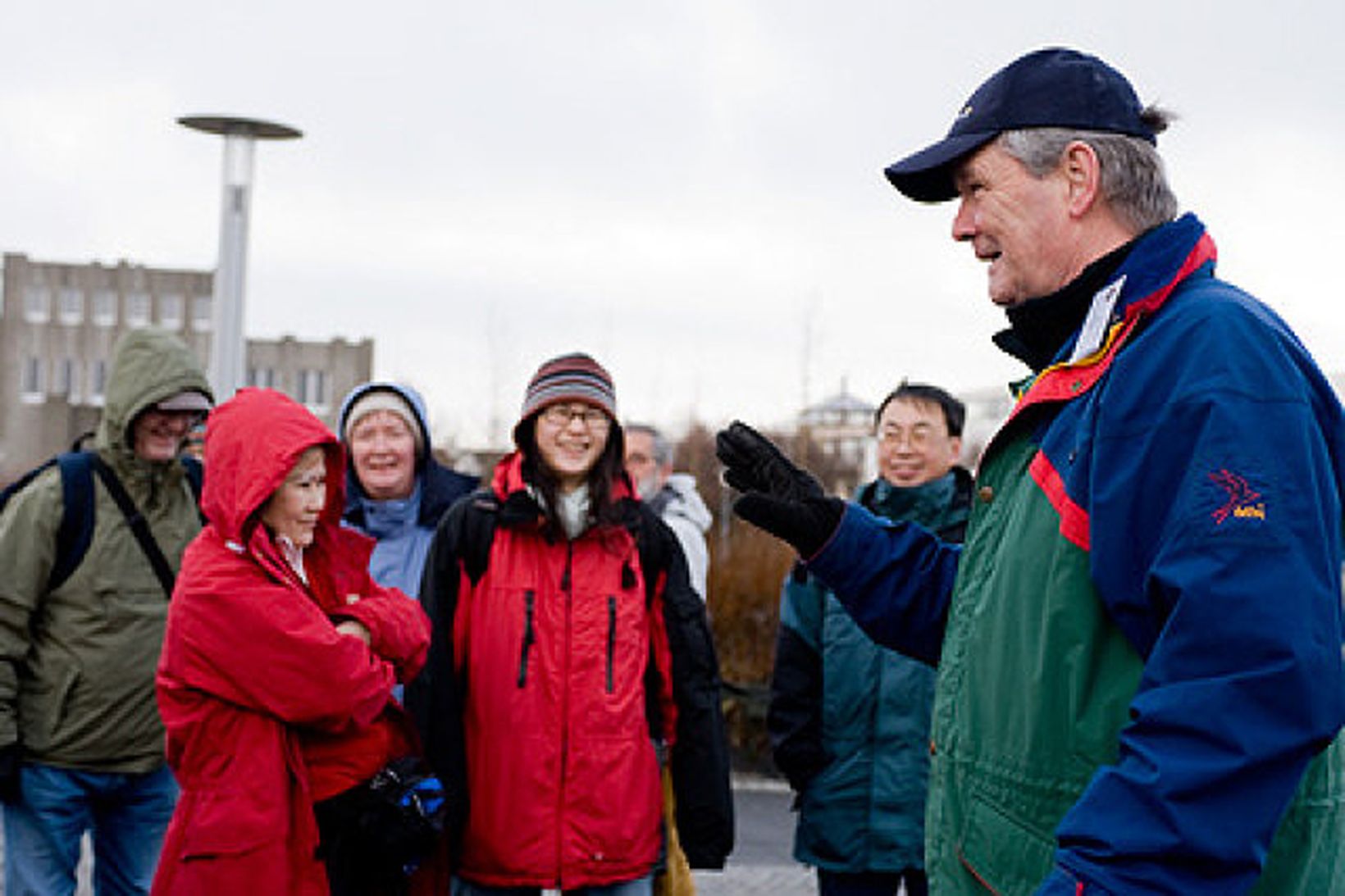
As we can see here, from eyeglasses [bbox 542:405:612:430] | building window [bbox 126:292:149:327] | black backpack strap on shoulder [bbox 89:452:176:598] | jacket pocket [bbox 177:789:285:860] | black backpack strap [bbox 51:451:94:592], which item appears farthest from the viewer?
building window [bbox 126:292:149:327]

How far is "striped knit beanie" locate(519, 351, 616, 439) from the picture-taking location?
5.30 metres

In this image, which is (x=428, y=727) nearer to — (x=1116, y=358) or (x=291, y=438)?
(x=291, y=438)

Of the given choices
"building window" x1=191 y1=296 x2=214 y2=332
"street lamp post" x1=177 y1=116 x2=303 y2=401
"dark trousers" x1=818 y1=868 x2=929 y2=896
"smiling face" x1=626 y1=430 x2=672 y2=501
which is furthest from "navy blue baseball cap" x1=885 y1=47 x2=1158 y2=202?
"building window" x1=191 y1=296 x2=214 y2=332

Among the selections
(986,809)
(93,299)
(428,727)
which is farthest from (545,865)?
(93,299)

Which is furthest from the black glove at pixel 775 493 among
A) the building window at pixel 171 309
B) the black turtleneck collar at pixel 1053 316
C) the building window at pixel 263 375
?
the building window at pixel 171 309

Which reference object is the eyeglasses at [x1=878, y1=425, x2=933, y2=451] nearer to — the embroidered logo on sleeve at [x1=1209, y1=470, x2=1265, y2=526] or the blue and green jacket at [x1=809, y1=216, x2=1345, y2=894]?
the blue and green jacket at [x1=809, y1=216, x2=1345, y2=894]

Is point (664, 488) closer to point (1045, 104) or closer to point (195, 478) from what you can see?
point (195, 478)

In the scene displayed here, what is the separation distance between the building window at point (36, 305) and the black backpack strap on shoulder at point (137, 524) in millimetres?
66659

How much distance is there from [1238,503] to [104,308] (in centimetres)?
7223

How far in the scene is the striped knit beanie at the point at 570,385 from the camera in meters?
5.30

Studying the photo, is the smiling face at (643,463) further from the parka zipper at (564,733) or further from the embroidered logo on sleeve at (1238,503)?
the embroidered logo on sleeve at (1238,503)

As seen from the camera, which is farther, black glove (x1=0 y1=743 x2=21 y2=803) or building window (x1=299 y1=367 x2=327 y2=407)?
building window (x1=299 y1=367 x2=327 y2=407)

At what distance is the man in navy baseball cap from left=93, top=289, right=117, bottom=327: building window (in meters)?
70.5

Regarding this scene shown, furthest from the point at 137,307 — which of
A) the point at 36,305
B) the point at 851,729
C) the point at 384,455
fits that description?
the point at 851,729
